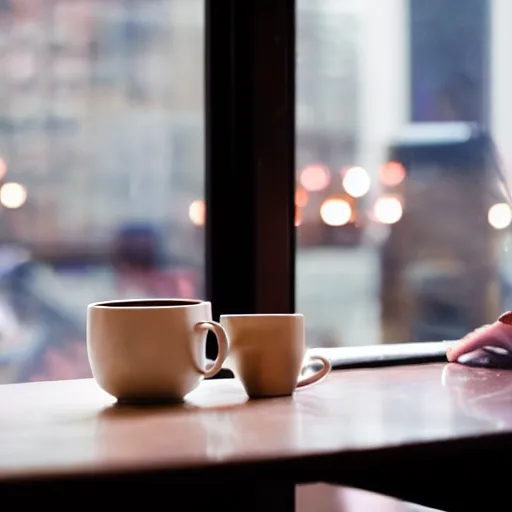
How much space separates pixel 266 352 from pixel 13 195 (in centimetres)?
57

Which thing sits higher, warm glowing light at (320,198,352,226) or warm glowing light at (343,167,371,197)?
warm glowing light at (343,167,371,197)

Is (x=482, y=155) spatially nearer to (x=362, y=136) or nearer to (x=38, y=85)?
(x=362, y=136)

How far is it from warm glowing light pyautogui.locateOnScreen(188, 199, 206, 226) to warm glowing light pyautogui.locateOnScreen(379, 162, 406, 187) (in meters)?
0.42

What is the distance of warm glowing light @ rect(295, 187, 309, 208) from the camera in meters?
1.59

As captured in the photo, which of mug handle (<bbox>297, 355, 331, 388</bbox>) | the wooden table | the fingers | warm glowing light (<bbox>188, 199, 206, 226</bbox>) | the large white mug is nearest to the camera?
the wooden table

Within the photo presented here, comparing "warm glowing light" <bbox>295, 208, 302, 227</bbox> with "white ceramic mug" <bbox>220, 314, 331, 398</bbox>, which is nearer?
"white ceramic mug" <bbox>220, 314, 331, 398</bbox>

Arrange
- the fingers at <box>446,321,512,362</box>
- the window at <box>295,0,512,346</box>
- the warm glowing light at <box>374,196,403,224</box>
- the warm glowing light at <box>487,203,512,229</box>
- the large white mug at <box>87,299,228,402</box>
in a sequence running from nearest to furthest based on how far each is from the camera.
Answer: the large white mug at <box>87,299,228,402</box>
the fingers at <box>446,321,512,362</box>
the window at <box>295,0,512,346</box>
the warm glowing light at <box>374,196,403,224</box>
the warm glowing light at <box>487,203,512,229</box>

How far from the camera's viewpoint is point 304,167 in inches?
63.2

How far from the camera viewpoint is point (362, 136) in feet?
5.67

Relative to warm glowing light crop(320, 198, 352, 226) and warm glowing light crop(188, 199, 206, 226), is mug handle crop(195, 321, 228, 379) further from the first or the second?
warm glowing light crop(320, 198, 352, 226)

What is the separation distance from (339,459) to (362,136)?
990 millimetres

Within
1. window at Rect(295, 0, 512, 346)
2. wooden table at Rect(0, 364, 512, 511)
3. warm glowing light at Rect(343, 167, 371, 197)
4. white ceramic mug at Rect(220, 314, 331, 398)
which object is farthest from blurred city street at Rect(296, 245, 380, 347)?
white ceramic mug at Rect(220, 314, 331, 398)

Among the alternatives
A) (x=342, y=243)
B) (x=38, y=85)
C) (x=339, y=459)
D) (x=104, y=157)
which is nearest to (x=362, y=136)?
(x=342, y=243)

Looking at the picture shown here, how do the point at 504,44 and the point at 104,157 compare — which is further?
the point at 504,44
